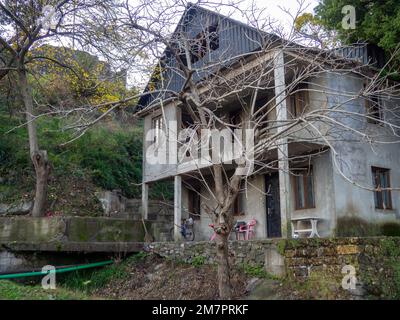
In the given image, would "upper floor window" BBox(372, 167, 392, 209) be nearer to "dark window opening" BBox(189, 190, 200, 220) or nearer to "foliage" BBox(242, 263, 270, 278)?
"foliage" BBox(242, 263, 270, 278)

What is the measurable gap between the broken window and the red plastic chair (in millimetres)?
1773

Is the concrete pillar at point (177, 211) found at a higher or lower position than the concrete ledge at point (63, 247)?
higher

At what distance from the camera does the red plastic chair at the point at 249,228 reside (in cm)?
1415

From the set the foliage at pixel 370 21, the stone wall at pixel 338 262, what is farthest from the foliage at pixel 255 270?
the foliage at pixel 370 21

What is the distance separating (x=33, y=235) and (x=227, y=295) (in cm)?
829

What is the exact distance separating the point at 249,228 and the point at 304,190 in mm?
2345

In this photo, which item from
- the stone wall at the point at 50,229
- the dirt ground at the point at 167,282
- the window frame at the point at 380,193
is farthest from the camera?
the stone wall at the point at 50,229

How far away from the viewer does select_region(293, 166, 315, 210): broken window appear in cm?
1281

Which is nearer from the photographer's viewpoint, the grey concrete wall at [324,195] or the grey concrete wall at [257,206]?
the grey concrete wall at [324,195]

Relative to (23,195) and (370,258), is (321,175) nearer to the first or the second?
(370,258)

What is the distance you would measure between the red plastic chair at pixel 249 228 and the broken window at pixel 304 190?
1773mm

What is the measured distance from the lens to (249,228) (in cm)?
1414

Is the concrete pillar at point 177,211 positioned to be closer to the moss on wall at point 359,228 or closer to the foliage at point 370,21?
the moss on wall at point 359,228

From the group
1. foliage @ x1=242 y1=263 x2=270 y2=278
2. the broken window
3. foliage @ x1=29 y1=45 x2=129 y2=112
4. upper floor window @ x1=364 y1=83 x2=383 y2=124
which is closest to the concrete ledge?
foliage @ x1=29 y1=45 x2=129 y2=112
